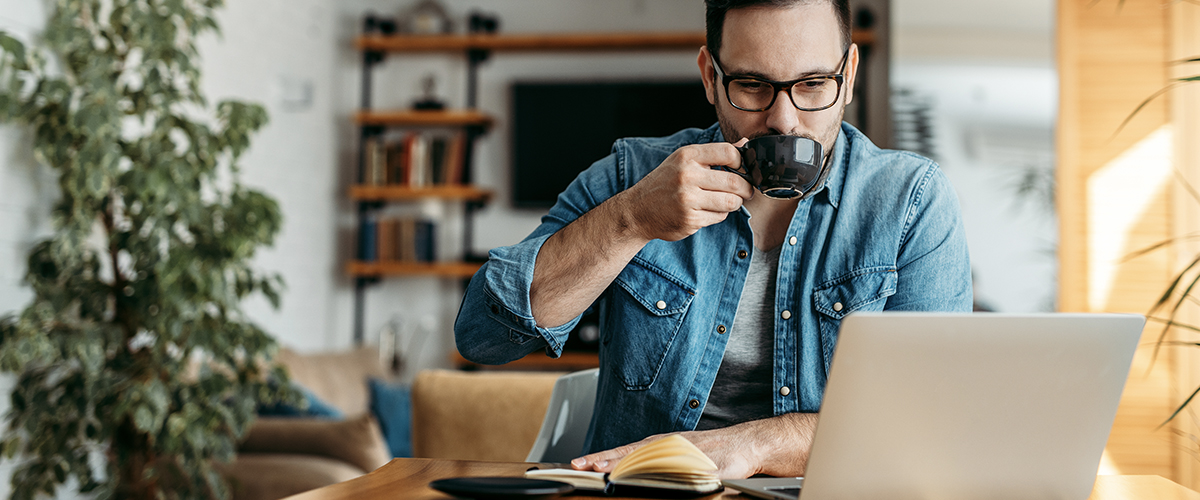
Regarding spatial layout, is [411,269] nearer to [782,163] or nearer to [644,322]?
[644,322]

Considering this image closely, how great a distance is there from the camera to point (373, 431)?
228cm

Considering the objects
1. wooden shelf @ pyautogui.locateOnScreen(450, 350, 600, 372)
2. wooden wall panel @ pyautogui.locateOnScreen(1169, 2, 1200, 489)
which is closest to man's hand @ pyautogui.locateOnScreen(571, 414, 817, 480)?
wooden wall panel @ pyautogui.locateOnScreen(1169, 2, 1200, 489)

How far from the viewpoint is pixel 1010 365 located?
646 mm

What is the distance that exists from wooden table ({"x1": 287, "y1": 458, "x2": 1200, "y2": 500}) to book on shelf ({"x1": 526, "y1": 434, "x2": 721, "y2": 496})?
0.02 m

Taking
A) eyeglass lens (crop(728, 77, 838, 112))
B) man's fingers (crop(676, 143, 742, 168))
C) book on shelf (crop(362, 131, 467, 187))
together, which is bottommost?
man's fingers (crop(676, 143, 742, 168))

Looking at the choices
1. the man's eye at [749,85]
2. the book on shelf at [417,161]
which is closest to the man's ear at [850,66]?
the man's eye at [749,85]

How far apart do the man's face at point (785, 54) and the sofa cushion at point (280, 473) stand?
4.99ft

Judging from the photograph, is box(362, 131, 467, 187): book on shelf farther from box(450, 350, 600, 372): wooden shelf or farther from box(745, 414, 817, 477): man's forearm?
box(745, 414, 817, 477): man's forearm

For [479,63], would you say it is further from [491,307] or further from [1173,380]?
[491,307]

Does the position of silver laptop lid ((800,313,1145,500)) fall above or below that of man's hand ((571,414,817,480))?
above

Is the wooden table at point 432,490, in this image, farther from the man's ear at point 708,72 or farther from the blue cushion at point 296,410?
the blue cushion at point 296,410

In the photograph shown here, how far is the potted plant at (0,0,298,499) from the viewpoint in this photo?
2.22 meters

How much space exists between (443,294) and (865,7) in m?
2.53

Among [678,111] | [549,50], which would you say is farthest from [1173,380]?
[549,50]
